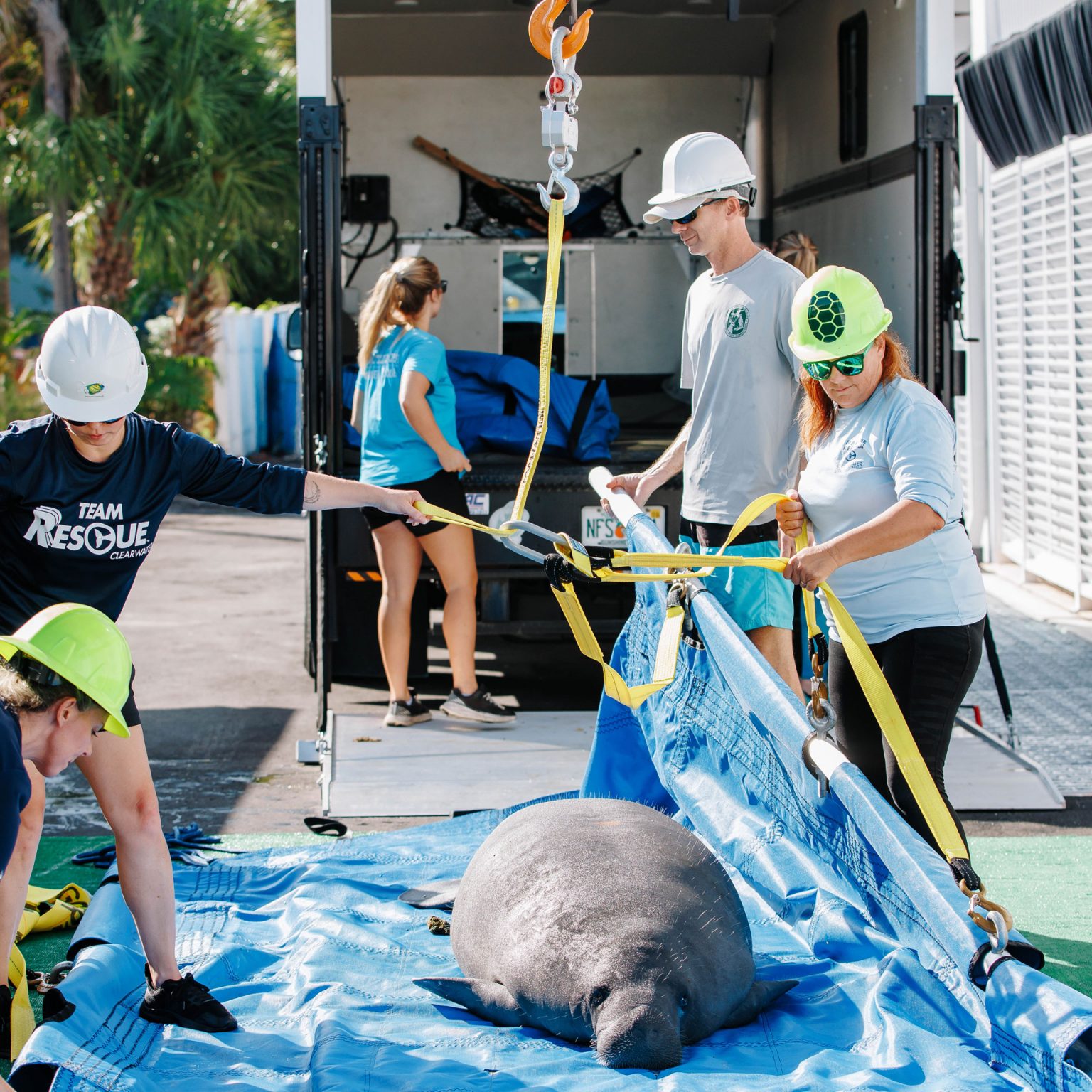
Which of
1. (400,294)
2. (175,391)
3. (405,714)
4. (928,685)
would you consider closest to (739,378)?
(928,685)

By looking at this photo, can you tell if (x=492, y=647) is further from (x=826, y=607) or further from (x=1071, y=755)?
(x=826, y=607)

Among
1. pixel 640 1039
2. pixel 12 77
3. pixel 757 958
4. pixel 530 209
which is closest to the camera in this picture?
pixel 640 1039

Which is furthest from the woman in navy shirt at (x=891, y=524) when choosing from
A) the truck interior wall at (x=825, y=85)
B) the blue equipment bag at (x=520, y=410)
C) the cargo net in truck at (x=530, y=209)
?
the cargo net in truck at (x=530, y=209)

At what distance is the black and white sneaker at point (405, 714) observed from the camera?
642 centimetres

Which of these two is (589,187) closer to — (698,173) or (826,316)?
(698,173)

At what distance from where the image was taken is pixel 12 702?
8.25 feet

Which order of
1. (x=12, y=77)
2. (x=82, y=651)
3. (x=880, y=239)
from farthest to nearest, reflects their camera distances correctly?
(x=12, y=77)
(x=880, y=239)
(x=82, y=651)

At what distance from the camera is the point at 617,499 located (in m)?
4.72

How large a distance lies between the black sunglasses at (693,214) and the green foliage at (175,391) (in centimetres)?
1517

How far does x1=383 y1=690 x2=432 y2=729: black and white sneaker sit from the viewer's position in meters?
6.42

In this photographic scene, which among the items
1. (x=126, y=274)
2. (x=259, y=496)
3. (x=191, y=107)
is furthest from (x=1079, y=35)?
(x=126, y=274)

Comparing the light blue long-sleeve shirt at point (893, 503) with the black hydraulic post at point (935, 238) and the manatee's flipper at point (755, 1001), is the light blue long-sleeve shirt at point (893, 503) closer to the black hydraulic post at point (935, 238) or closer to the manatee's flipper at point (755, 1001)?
the manatee's flipper at point (755, 1001)

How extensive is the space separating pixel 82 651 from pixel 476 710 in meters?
3.94

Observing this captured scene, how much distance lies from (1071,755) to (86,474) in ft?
14.6
